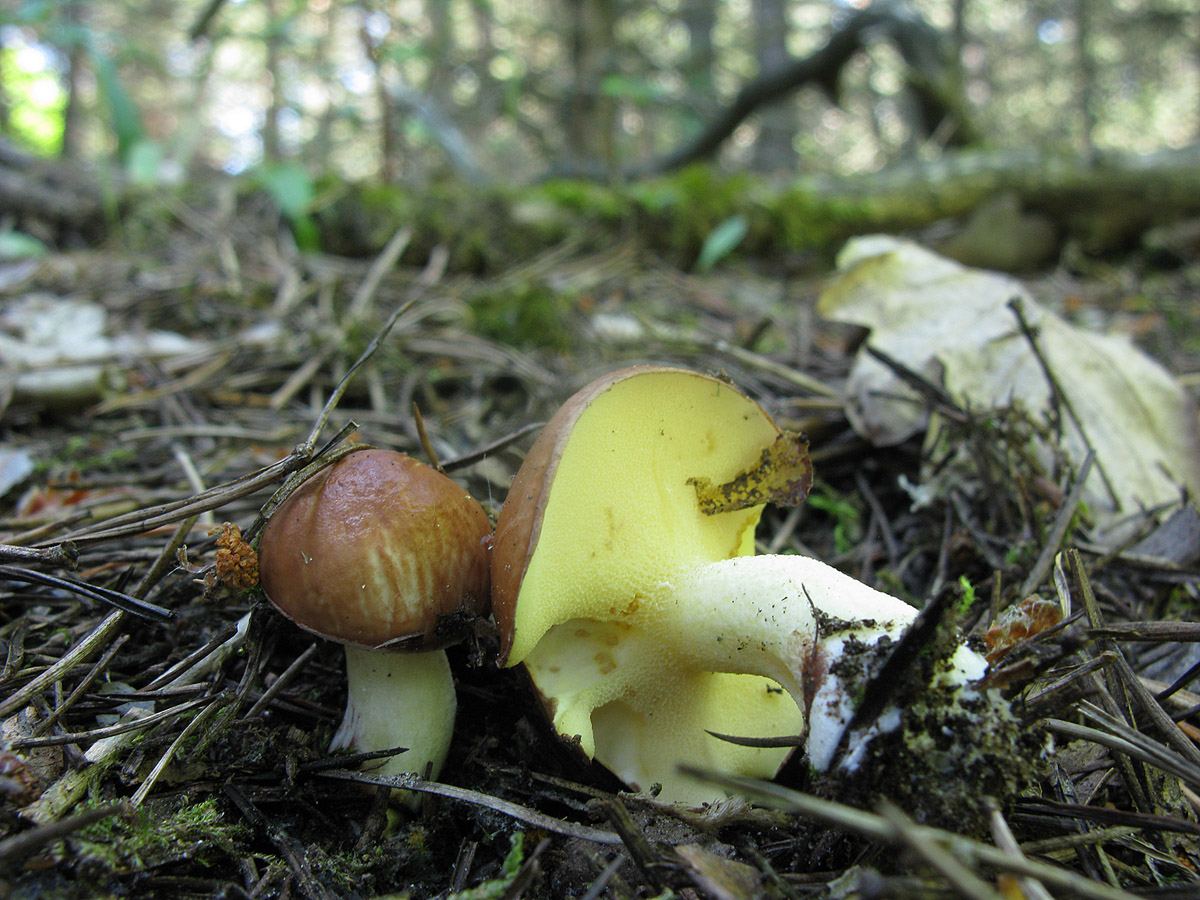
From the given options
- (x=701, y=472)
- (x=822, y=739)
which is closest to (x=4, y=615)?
(x=701, y=472)

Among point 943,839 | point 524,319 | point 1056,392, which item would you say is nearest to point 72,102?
point 524,319

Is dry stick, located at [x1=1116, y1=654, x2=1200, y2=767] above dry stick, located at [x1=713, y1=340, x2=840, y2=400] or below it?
below

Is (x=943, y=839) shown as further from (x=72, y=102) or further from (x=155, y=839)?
(x=72, y=102)

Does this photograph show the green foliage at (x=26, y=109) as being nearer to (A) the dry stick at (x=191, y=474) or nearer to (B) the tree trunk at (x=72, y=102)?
(B) the tree trunk at (x=72, y=102)

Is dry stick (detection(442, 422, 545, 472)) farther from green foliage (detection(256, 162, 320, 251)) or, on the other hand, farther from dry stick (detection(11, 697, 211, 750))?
green foliage (detection(256, 162, 320, 251))

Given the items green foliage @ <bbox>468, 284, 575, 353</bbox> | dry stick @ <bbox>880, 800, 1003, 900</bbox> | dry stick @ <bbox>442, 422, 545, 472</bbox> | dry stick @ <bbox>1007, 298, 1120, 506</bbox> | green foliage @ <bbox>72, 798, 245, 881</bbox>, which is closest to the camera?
dry stick @ <bbox>880, 800, 1003, 900</bbox>

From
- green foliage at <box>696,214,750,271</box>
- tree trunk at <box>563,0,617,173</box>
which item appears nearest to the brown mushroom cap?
green foliage at <box>696,214,750,271</box>
